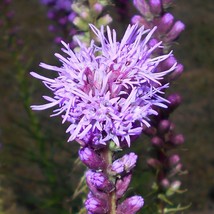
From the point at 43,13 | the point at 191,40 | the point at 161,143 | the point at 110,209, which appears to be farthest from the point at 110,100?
the point at 43,13

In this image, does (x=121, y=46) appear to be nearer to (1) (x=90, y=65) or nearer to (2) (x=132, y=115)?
(1) (x=90, y=65)

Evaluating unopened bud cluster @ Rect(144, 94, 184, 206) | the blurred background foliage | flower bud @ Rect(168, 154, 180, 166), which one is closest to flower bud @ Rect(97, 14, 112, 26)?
unopened bud cluster @ Rect(144, 94, 184, 206)

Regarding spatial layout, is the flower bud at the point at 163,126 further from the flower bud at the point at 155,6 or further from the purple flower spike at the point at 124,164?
the purple flower spike at the point at 124,164

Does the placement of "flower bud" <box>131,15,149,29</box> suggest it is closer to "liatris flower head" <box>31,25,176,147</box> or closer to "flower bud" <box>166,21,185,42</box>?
"flower bud" <box>166,21,185,42</box>

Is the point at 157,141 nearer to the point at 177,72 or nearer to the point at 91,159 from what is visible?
the point at 177,72

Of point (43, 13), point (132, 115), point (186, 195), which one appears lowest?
point (186, 195)

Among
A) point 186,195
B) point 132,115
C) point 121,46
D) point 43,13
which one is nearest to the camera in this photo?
point 132,115
